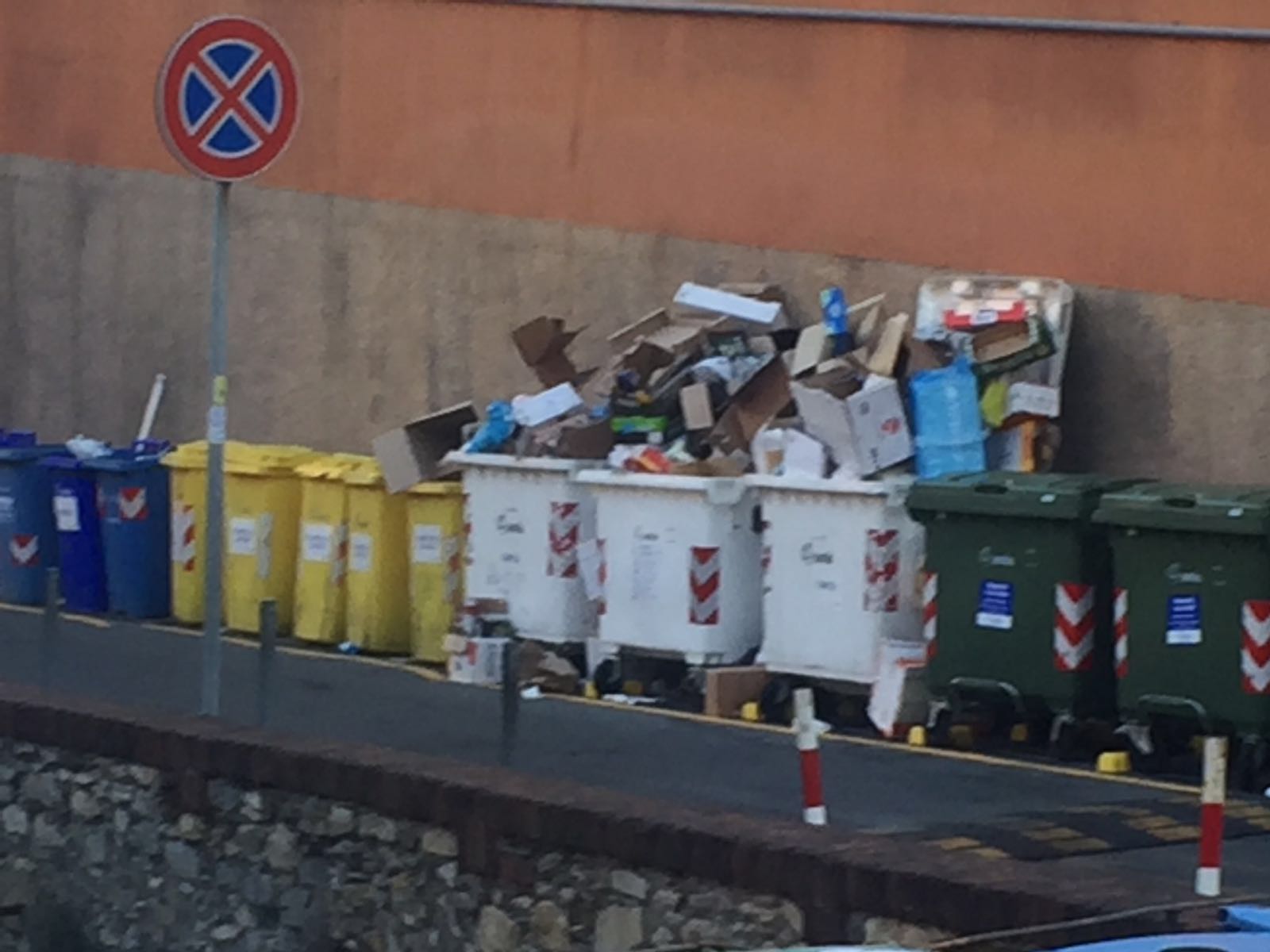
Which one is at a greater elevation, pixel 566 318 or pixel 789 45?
pixel 789 45

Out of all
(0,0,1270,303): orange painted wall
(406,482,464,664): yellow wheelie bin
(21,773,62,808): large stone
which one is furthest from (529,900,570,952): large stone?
(406,482,464,664): yellow wheelie bin

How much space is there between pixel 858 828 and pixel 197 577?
25.6ft

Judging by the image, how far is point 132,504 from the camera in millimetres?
17281

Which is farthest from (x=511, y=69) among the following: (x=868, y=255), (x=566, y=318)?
(x=868, y=255)

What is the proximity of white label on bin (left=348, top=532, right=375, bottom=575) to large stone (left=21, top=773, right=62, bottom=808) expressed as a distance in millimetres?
4573

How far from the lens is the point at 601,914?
8828 millimetres

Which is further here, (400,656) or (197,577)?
(197,577)

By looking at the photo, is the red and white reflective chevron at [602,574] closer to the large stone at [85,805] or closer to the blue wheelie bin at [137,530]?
the large stone at [85,805]

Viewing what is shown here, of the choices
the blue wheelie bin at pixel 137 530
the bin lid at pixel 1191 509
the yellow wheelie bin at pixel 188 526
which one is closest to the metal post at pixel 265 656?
the bin lid at pixel 1191 509

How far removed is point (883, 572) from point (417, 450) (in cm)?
360

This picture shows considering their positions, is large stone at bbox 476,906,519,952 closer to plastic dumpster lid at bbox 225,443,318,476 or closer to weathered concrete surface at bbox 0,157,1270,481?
weathered concrete surface at bbox 0,157,1270,481

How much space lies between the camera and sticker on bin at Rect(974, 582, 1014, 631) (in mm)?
12117

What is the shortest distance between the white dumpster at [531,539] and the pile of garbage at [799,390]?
19 cm

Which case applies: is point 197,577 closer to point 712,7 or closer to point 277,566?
point 277,566
